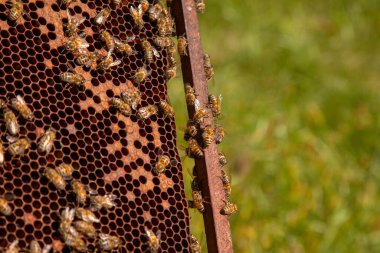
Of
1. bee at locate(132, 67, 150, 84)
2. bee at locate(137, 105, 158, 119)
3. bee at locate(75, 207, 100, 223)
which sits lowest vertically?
bee at locate(75, 207, 100, 223)

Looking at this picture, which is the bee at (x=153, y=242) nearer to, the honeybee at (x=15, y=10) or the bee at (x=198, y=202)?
the bee at (x=198, y=202)

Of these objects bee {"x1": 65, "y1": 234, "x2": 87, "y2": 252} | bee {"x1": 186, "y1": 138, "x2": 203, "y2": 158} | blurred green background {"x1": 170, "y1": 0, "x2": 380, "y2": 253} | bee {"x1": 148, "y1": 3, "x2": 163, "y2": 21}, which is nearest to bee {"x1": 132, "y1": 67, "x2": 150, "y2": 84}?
bee {"x1": 148, "y1": 3, "x2": 163, "y2": 21}

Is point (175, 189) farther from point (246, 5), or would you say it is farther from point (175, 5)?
point (246, 5)

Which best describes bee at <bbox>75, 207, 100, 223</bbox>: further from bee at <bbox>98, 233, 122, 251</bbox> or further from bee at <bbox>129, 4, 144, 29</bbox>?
bee at <bbox>129, 4, 144, 29</bbox>

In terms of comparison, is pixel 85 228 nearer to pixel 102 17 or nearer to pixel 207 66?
pixel 102 17

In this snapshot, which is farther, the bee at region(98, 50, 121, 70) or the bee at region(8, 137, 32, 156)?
the bee at region(98, 50, 121, 70)

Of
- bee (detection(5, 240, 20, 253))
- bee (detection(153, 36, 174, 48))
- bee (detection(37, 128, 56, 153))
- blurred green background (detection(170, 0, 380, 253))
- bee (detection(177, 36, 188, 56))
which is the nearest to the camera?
bee (detection(5, 240, 20, 253))

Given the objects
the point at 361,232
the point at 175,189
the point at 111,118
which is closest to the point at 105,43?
the point at 111,118
